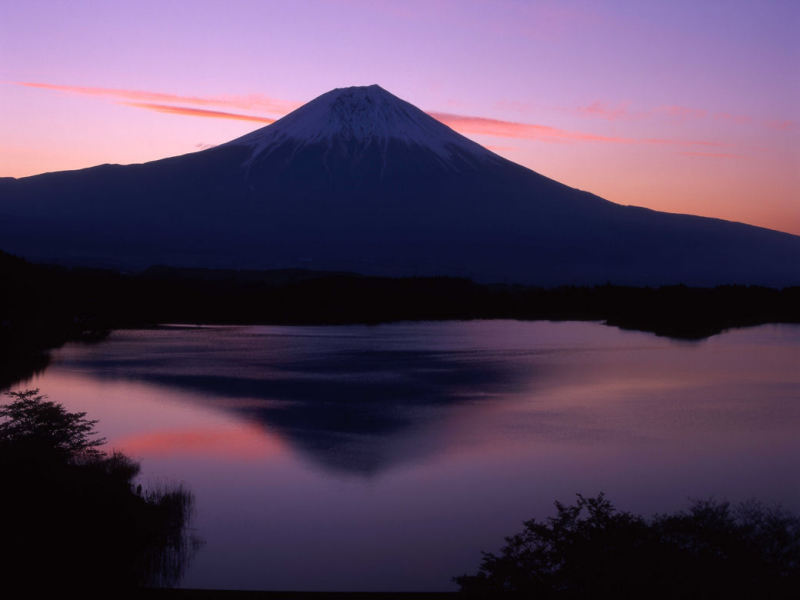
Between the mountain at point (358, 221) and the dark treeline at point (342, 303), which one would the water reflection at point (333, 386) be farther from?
the mountain at point (358, 221)

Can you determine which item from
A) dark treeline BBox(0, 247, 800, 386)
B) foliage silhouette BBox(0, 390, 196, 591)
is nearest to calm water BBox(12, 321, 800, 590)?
foliage silhouette BBox(0, 390, 196, 591)

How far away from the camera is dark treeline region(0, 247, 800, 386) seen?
144 ft

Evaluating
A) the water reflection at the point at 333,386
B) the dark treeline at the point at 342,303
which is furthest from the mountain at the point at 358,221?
the water reflection at the point at 333,386

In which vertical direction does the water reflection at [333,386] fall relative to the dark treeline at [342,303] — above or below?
below

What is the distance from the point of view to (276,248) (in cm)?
11188

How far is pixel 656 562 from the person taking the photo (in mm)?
6184

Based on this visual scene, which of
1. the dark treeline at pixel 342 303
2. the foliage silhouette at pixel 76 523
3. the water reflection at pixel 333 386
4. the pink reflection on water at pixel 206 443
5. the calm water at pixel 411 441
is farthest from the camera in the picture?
the dark treeline at pixel 342 303

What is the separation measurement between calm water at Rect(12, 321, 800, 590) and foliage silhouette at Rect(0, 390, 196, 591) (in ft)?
1.38

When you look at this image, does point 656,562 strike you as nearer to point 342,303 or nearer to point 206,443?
point 206,443

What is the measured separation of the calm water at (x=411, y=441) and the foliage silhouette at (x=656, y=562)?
7.68 feet

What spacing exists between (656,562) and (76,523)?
215 inches

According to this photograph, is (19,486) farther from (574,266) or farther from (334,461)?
(574,266)

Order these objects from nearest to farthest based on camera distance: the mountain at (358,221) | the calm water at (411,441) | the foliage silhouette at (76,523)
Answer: the foliage silhouette at (76,523)
the calm water at (411,441)
the mountain at (358,221)

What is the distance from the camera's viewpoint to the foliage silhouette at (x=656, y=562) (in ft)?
19.6
